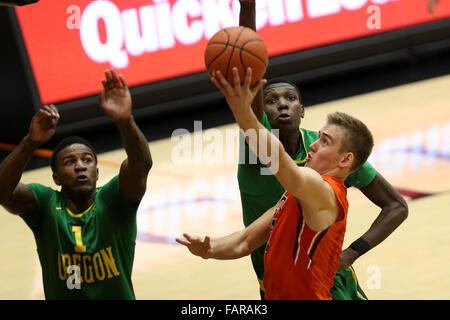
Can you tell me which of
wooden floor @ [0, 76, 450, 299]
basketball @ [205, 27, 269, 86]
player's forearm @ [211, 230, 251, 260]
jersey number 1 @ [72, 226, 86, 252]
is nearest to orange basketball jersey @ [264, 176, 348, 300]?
player's forearm @ [211, 230, 251, 260]

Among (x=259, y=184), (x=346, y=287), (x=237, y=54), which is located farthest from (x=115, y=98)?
(x=346, y=287)

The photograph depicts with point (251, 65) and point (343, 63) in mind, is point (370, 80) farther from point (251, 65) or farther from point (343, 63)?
point (251, 65)

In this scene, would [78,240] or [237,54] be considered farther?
[78,240]

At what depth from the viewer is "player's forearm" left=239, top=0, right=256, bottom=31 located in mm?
4746

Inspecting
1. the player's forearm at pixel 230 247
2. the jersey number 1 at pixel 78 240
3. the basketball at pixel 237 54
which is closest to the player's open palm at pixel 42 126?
the jersey number 1 at pixel 78 240

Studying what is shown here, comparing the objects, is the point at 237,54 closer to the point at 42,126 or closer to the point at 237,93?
the point at 237,93

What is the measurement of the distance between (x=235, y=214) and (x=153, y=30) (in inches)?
139

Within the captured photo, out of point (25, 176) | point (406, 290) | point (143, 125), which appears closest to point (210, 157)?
point (143, 125)

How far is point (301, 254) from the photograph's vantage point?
412 cm

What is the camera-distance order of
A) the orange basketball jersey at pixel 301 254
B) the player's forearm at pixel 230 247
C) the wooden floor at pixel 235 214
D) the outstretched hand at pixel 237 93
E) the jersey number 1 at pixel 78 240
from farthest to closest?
the wooden floor at pixel 235 214
the jersey number 1 at pixel 78 240
the player's forearm at pixel 230 247
the orange basketball jersey at pixel 301 254
the outstretched hand at pixel 237 93

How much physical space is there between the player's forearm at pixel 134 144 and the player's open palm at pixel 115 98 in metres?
0.06

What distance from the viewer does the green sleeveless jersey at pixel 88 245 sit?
16.3ft

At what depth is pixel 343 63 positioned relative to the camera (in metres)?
12.9

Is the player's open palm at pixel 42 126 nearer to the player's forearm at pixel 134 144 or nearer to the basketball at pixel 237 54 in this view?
the player's forearm at pixel 134 144
